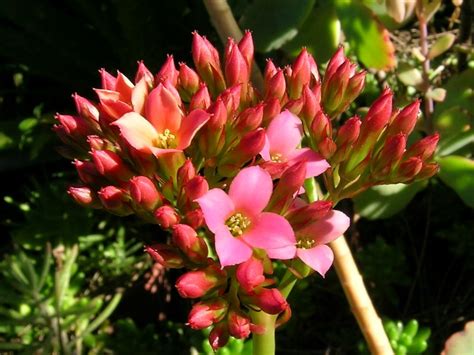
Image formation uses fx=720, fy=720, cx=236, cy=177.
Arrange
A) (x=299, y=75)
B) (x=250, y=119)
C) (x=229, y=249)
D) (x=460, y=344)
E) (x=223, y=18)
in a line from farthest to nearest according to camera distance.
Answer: (x=223, y=18)
(x=460, y=344)
(x=299, y=75)
(x=250, y=119)
(x=229, y=249)

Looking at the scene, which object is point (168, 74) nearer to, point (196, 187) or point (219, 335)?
point (196, 187)

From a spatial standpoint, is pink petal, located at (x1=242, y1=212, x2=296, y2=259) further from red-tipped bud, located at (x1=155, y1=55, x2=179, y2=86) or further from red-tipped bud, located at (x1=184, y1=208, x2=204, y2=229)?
red-tipped bud, located at (x1=155, y1=55, x2=179, y2=86)

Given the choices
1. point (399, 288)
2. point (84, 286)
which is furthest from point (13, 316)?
point (399, 288)

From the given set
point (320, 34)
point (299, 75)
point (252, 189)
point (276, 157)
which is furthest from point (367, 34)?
point (252, 189)

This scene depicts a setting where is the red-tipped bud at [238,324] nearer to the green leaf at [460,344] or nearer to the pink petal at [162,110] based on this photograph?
the pink petal at [162,110]

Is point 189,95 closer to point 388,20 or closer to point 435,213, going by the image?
point 388,20

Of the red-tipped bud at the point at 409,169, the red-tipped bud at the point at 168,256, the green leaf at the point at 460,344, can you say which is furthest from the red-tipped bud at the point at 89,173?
the green leaf at the point at 460,344
